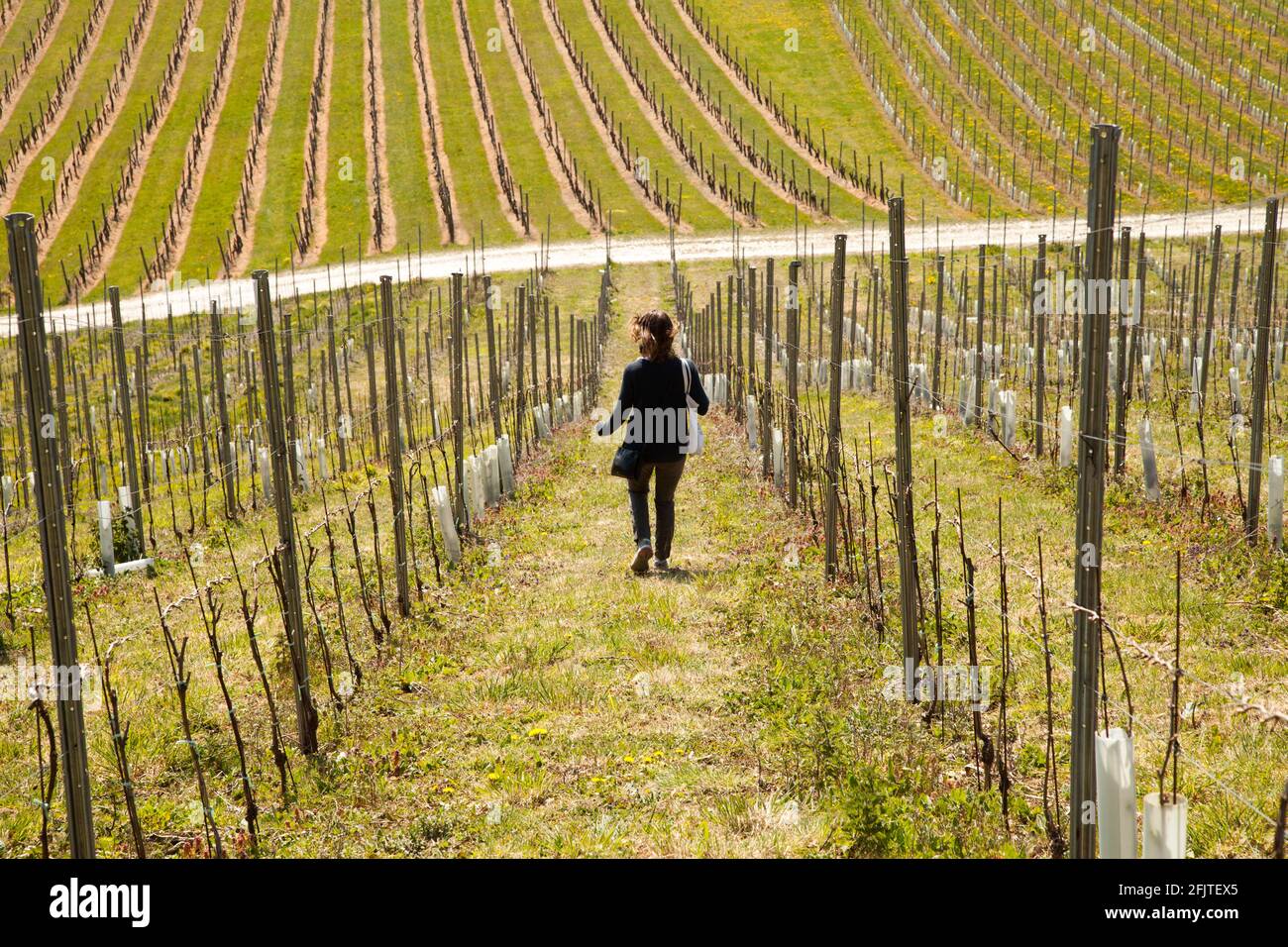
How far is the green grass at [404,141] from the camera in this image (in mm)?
44031

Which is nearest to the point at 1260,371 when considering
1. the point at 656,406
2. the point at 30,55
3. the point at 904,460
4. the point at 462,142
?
the point at 904,460

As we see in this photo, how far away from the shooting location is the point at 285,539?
5.78 metres

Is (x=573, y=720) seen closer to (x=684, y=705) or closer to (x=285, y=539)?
(x=684, y=705)

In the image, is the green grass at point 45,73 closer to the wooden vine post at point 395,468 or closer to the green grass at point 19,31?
the green grass at point 19,31

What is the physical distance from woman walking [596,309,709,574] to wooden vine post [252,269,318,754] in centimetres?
266

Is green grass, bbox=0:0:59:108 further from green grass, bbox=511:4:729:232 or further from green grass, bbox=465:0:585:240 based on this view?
green grass, bbox=511:4:729:232

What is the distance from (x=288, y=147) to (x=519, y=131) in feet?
32.8

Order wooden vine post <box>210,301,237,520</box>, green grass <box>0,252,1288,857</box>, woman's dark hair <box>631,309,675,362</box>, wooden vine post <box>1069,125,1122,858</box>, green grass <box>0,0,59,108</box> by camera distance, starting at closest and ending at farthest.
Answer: wooden vine post <box>1069,125,1122,858</box> < green grass <box>0,252,1288,857</box> < woman's dark hair <box>631,309,675,362</box> < wooden vine post <box>210,301,237,520</box> < green grass <box>0,0,59,108</box>

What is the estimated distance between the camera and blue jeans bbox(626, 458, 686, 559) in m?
8.32

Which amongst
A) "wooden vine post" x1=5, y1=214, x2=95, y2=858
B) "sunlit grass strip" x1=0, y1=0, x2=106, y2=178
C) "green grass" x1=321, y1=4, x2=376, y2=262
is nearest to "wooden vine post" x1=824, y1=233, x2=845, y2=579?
"wooden vine post" x1=5, y1=214, x2=95, y2=858

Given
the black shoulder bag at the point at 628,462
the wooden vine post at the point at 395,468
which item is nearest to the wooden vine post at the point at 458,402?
the wooden vine post at the point at 395,468

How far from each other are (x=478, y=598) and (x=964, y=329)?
13272mm
